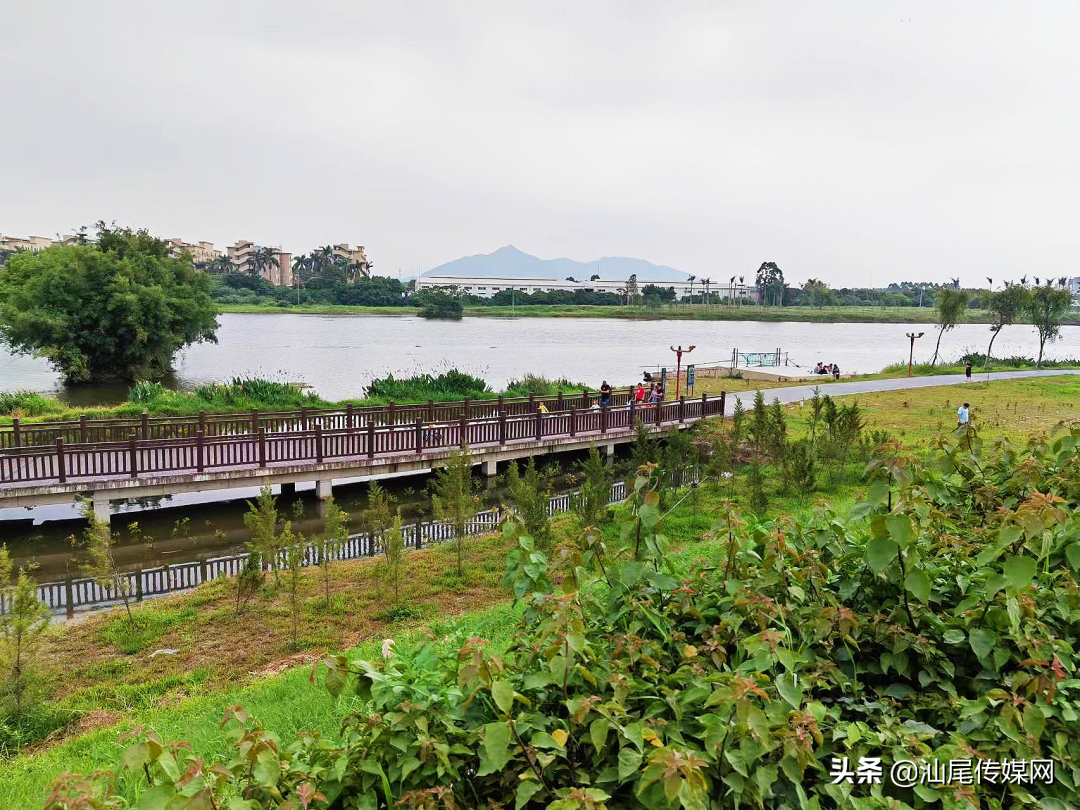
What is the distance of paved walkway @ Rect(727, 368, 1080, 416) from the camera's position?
28.9 metres

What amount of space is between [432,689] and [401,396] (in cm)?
2669

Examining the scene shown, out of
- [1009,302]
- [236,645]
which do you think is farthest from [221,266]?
[236,645]

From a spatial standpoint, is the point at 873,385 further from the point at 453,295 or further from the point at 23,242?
the point at 23,242

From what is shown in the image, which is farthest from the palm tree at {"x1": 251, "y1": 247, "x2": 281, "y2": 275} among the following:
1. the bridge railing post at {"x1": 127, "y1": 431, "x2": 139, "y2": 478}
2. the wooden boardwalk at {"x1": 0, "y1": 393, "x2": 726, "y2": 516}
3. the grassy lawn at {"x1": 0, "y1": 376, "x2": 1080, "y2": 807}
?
the grassy lawn at {"x1": 0, "y1": 376, "x2": 1080, "y2": 807}

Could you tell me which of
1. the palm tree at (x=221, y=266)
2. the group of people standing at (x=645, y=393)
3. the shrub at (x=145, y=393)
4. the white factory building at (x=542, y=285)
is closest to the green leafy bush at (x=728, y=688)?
the group of people standing at (x=645, y=393)

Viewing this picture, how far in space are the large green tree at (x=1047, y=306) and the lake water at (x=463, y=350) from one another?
9.94 m

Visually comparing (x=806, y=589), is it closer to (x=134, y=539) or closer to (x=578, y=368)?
(x=134, y=539)

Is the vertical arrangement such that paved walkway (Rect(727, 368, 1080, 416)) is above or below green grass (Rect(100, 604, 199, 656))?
above

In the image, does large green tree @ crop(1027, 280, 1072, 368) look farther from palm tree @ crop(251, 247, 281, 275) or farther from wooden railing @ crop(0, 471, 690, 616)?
palm tree @ crop(251, 247, 281, 275)

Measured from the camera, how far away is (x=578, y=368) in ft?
162

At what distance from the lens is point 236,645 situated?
8688 millimetres

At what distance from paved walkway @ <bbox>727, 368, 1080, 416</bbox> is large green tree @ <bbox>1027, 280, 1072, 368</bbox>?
6.14 meters

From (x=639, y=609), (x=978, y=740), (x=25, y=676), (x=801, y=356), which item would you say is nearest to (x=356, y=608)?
(x=25, y=676)

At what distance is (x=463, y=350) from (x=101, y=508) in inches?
1923
